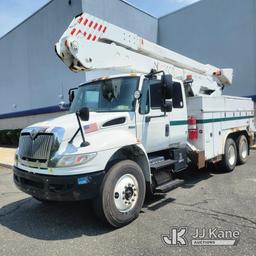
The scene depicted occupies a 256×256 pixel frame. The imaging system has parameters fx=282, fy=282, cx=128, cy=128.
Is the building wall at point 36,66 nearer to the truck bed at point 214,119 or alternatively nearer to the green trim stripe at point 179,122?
the truck bed at point 214,119

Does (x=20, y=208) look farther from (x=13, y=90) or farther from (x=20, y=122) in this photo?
(x=13, y=90)

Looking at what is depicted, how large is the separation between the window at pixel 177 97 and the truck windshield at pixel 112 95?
1172 mm

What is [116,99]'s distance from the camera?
520 centimetres

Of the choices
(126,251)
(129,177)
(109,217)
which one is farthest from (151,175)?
(126,251)

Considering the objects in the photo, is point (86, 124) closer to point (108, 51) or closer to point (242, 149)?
point (108, 51)

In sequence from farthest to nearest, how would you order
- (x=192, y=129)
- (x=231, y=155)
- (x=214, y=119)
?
(x=231, y=155) → (x=214, y=119) → (x=192, y=129)

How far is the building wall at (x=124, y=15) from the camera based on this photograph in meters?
14.4

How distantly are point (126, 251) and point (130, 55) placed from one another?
3995 mm

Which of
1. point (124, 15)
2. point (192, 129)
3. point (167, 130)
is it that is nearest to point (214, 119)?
point (192, 129)

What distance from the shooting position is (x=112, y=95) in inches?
207

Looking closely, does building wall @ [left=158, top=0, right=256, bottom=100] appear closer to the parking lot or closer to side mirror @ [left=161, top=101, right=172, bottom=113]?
the parking lot

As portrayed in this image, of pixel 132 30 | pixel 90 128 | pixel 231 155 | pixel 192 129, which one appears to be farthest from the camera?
pixel 132 30

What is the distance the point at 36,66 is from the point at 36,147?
601 inches

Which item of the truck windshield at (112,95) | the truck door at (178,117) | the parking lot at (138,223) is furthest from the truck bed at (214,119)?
the truck windshield at (112,95)
